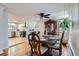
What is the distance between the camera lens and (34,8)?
80.5 inches

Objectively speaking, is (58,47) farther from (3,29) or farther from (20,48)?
(3,29)

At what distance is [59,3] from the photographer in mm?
1977

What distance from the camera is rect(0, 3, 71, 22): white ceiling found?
200 cm

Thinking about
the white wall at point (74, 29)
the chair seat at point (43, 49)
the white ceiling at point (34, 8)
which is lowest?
the chair seat at point (43, 49)

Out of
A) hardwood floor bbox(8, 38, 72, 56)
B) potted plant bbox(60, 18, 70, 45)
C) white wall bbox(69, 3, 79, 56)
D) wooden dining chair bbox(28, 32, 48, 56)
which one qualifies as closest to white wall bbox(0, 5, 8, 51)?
hardwood floor bbox(8, 38, 72, 56)

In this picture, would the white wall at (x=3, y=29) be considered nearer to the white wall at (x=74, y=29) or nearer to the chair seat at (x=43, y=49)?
the chair seat at (x=43, y=49)

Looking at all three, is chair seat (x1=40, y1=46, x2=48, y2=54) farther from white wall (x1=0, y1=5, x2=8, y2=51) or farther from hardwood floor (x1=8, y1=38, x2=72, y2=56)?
white wall (x1=0, y1=5, x2=8, y2=51)

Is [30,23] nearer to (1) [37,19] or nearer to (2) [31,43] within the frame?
(1) [37,19]

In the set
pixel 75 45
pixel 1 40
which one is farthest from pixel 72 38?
pixel 1 40

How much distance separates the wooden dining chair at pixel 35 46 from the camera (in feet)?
6.64

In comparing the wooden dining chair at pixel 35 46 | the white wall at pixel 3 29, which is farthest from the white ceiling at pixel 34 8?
the wooden dining chair at pixel 35 46

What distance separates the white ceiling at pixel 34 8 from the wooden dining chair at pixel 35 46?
334 millimetres

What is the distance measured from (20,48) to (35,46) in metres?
0.25

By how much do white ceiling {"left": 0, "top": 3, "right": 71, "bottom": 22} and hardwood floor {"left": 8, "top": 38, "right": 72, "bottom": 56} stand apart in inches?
15.9
